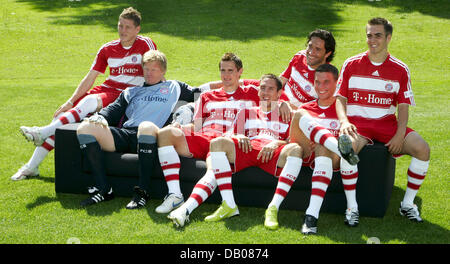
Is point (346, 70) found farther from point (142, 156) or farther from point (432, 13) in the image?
point (432, 13)

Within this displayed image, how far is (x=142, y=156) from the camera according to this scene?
14.3 feet

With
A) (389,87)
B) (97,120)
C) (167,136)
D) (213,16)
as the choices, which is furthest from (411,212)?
(213,16)

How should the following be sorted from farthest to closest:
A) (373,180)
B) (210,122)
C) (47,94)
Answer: (47,94) < (210,122) < (373,180)

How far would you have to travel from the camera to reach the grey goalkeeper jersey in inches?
196

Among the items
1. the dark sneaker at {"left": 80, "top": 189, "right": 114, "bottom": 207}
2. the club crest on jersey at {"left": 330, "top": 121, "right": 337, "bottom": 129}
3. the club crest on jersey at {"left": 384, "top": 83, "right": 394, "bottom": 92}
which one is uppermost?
the club crest on jersey at {"left": 384, "top": 83, "right": 394, "bottom": 92}

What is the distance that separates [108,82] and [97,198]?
1.68 metres

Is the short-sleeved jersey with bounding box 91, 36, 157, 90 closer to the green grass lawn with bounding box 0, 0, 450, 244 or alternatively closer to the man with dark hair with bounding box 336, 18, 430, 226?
the green grass lawn with bounding box 0, 0, 450, 244

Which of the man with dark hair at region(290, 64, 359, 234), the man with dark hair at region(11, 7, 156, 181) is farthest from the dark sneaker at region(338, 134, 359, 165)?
the man with dark hair at region(11, 7, 156, 181)

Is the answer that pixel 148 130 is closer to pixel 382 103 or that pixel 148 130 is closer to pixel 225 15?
pixel 382 103

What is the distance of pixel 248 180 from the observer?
434cm

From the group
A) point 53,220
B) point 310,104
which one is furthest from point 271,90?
point 53,220

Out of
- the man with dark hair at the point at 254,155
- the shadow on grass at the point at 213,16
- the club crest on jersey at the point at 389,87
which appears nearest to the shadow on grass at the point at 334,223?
the man with dark hair at the point at 254,155

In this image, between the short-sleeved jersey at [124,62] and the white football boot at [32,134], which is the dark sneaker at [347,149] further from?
the white football boot at [32,134]
